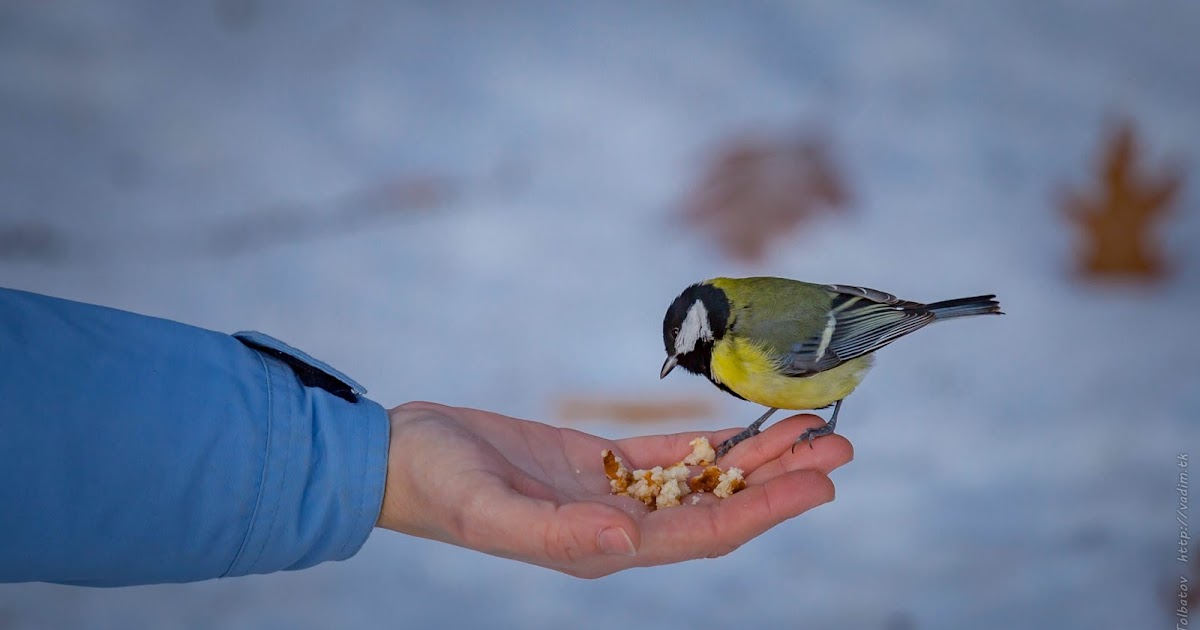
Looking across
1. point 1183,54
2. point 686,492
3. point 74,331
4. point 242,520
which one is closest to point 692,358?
point 686,492

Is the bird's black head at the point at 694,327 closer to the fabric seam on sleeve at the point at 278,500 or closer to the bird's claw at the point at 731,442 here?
the bird's claw at the point at 731,442

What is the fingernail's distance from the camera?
1139 millimetres

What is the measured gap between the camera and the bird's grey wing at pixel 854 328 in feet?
6.22

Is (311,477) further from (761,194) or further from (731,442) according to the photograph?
(761,194)

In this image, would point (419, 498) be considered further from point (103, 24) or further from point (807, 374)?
point (103, 24)

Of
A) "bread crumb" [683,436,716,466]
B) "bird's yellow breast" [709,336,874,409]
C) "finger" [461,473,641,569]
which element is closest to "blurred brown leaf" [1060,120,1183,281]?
"bird's yellow breast" [709,336,874,409]

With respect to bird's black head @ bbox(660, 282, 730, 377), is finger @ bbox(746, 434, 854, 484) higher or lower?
lower

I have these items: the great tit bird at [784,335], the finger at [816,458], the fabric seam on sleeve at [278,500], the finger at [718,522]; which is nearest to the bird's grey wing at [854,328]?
the great tit bird at [784,335]

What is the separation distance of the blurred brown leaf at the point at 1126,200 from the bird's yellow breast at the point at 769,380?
1091mm

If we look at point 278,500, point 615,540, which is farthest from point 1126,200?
point 278,500

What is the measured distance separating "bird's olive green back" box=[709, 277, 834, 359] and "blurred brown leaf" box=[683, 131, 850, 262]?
1.57ft

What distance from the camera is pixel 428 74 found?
8.65ft

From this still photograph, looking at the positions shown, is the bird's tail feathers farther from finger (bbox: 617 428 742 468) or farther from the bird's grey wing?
finger (bbox: 617 428 742 468)

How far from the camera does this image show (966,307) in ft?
6.52
